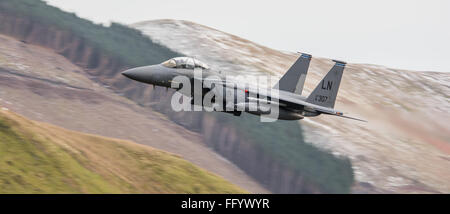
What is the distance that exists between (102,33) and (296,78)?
7311 cm

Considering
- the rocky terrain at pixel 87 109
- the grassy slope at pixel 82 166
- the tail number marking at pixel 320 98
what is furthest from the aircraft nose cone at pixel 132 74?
the rocky terrain at pixel 87 109

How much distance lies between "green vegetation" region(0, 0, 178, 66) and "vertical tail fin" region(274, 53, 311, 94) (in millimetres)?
57778

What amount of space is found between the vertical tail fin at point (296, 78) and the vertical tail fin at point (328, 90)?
150 inches

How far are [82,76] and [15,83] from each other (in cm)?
1611

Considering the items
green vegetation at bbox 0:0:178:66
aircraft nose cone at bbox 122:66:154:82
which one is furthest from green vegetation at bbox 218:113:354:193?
aircraft nose cone at bbox 122:66:154:82

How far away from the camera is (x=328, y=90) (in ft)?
99.1

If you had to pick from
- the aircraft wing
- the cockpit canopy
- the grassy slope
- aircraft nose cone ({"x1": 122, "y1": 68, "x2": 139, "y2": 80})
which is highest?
the cockpit canopy

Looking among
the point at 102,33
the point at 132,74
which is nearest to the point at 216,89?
the point at 132,74

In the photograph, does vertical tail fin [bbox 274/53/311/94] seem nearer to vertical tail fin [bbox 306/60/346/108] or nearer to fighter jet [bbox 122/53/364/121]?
vertical tail fin [bbox 306/60/346/108]

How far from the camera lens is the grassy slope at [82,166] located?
29172mm

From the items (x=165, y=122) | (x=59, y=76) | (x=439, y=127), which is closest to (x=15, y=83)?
(x=59, y=76)

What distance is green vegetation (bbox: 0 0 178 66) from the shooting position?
92125 mm

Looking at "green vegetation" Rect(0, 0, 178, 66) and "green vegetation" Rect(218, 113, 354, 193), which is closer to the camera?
"green vegetation" Rect(218, 113, 354, 193)

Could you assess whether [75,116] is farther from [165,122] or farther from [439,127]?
[439,127]
